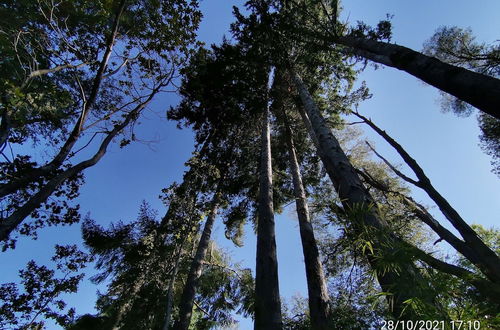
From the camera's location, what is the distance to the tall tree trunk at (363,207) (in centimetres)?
125

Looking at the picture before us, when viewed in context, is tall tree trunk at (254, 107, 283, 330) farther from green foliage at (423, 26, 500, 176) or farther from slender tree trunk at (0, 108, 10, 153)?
green foliage at (423, 26, 500, 176)

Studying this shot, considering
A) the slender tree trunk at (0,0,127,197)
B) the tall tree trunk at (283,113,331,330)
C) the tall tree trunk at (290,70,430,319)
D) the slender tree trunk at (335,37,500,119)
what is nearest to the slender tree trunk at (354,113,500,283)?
the tall tree trunk at (290,70,430,319)

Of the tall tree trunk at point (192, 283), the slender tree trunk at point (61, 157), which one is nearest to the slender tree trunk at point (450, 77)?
the slender tree trunk at point (61, 157)

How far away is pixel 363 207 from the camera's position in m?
2.29

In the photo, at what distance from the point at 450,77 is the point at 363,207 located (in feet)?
6.05

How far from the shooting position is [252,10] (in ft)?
32.9

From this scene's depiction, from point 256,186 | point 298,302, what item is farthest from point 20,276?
point 298,302

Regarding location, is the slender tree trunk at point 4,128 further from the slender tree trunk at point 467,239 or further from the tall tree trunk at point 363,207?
the slender tree trunk at point 467,239

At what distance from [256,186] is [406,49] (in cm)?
884

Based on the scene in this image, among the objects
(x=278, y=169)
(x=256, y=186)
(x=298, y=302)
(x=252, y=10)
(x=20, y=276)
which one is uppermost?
(x=252, y=10)

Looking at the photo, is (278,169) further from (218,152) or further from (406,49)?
(406,49)

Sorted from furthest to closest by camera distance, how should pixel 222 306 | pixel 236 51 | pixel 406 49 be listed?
pixel 236 51 → pixel 222 306 → pixel 406 49

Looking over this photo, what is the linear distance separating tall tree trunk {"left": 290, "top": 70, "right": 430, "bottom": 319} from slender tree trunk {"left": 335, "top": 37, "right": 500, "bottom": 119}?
52.8 inches

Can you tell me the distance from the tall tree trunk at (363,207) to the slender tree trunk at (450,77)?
134 centimetres
